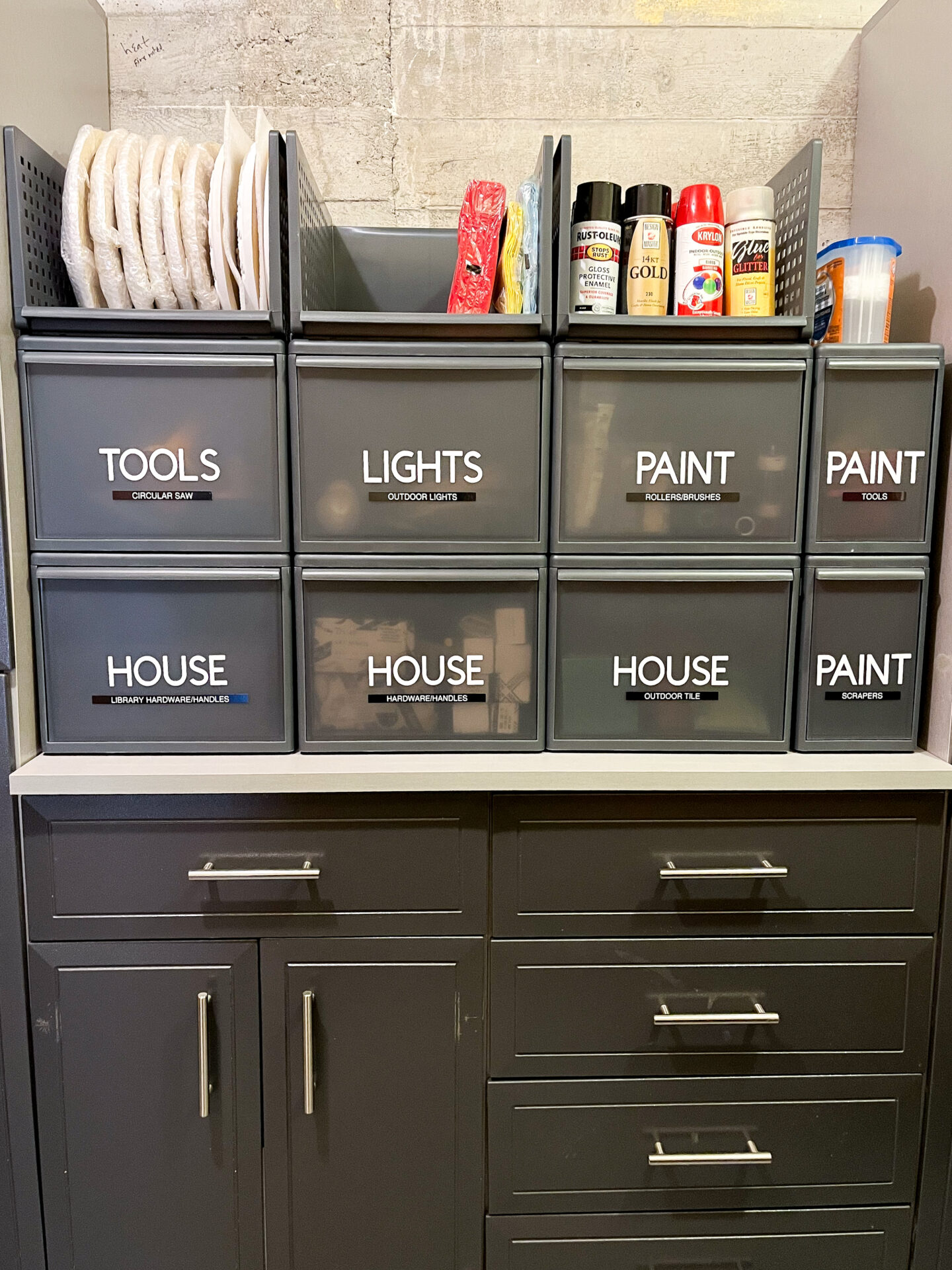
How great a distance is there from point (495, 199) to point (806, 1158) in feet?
5.43

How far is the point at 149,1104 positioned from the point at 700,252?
5.30 ft

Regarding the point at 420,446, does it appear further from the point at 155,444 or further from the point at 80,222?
the point at 80,222

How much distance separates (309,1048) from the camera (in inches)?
48.6

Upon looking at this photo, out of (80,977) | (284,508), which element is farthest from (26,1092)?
(284,508)

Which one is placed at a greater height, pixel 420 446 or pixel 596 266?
pixel 596 266

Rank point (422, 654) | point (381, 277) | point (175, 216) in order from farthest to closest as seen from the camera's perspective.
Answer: point (381, 277) → point (422, 654) → point (175, 216)

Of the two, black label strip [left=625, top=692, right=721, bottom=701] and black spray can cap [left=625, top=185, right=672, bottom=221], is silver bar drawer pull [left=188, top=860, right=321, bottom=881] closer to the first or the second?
black label strip [left=625, top=692, right=721, bottom=701]

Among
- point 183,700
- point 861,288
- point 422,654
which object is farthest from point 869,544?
point 183,700

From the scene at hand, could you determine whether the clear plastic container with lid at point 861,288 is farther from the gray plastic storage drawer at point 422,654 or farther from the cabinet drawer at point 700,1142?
the cabinet drawer at point 700,1142

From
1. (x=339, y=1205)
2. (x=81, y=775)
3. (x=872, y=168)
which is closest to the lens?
(x=81, y=775)

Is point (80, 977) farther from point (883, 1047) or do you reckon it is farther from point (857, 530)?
point (857, 530)

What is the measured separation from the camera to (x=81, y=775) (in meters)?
1.17

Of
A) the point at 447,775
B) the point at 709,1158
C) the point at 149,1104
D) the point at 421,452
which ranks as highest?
the point at 421,452

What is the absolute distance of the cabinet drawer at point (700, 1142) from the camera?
128 cm
